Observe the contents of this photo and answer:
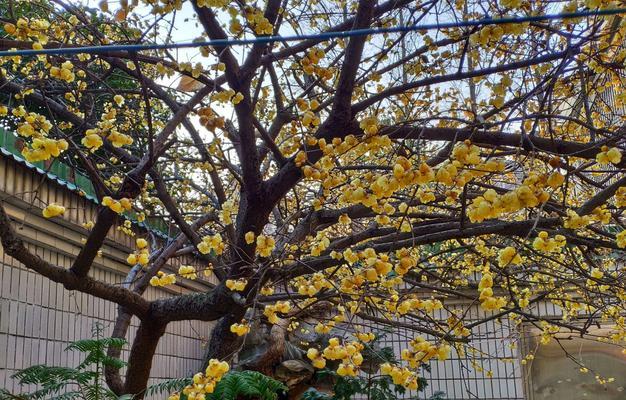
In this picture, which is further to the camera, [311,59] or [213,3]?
[311,59]

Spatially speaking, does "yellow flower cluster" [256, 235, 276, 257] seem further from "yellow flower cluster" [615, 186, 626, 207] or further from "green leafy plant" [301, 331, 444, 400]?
"green leafy plant" [301, 331, 444, 400]

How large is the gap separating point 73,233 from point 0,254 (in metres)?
0.80

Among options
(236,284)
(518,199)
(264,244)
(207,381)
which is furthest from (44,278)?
(518,199)

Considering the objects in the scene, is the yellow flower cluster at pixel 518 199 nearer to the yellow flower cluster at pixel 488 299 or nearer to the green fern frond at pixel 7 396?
the yellow flower cluster at pixel 488 299

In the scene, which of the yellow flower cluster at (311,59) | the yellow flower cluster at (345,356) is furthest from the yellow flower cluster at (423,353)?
the yellow flower cluster at (311,59)

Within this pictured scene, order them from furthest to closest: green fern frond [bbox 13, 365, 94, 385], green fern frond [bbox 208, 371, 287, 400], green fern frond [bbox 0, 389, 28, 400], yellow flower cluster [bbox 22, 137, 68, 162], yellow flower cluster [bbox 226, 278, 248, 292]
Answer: green fern frond [bbox 208, 371, 287, 400]
green fern frond [bbox 13, 365, 94, 385]
green fern frond [bbox 0, 389, 28, 400]
yellow flower cluster [bbox 226, 278, 248, 292]
yellow flower cluster [bbox 22, 137, 68, 162]

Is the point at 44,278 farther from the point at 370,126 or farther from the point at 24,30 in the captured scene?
the point at 370,126

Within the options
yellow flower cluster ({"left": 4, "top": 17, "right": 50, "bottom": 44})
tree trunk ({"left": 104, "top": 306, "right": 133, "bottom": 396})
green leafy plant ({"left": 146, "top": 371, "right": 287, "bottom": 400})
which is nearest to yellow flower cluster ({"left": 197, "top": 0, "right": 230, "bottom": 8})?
yellow flower cluster ({"left": 4, "top": 17, "right": 50, "bottom": 44})

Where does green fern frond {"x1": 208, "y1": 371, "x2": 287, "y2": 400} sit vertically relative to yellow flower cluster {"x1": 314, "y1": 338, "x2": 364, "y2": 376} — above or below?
below

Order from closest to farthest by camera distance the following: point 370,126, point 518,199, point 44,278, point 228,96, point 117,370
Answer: point 518,199
point 370,126
point 228,96
point 117,370
point 44,278

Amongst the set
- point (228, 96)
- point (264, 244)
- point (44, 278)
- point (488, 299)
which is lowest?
point (488, 299)

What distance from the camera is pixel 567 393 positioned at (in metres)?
9.27

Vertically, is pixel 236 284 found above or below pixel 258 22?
below

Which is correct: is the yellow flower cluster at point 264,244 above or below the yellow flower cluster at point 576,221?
above
